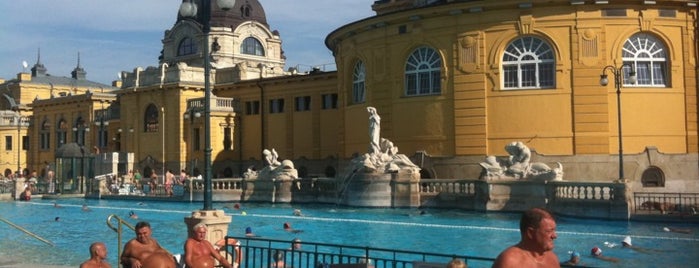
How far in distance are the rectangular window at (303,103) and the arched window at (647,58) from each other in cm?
2514

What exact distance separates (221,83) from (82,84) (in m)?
40.3

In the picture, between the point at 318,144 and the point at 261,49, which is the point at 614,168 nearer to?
the point at 318,144

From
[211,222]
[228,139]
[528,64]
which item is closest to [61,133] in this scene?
[228,139]

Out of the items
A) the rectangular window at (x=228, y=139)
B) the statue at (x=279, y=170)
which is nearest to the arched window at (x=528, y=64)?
the statue at (x=279, y=170)

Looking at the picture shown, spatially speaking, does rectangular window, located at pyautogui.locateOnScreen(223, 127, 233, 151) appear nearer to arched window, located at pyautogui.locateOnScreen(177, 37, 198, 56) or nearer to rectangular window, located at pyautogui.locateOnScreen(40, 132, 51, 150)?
arched window, located at pyautogui.locateOnScreen(177, 37, 198, 56)

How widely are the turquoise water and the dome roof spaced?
35.5m

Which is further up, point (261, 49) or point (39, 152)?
point (261, 49)

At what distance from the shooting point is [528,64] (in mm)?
35156

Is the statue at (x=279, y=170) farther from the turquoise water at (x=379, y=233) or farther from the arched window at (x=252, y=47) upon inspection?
the arched window at (x=252, y=47)

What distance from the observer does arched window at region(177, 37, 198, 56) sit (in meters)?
68.2

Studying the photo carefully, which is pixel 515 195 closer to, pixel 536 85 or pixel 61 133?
pixel 536 85

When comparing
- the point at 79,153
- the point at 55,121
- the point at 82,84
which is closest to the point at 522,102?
the point at 79,153

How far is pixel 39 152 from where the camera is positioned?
254ft

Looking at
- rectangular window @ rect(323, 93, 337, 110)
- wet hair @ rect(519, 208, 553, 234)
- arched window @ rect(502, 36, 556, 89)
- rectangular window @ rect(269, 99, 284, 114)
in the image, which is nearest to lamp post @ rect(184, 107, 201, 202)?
rectangular window @ rect(269, 99, 284, 114)
